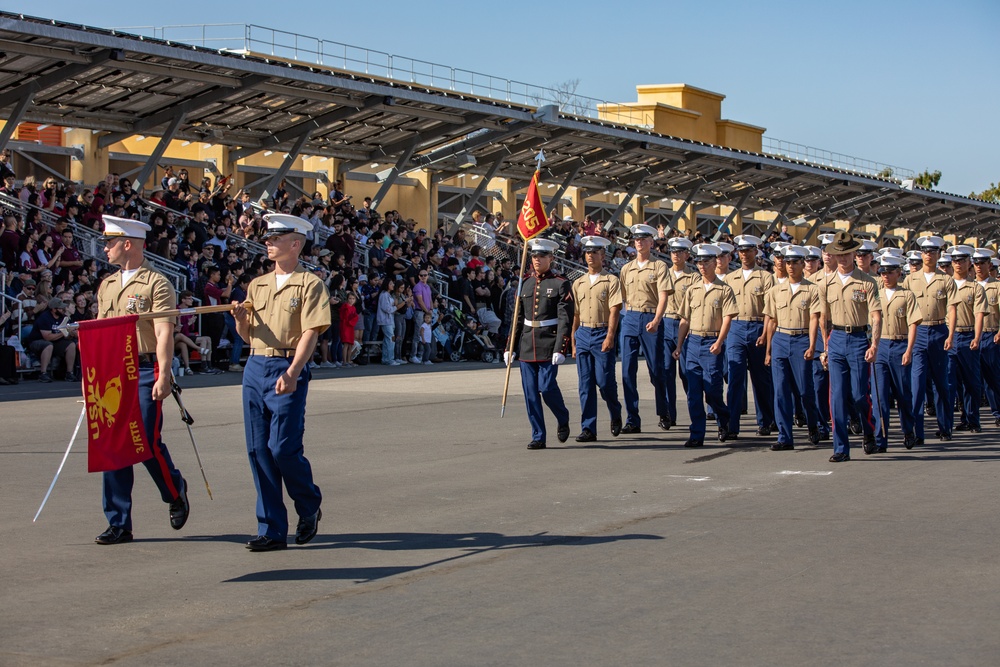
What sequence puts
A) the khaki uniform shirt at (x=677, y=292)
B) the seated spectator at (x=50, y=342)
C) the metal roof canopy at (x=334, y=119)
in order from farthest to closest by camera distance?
the metal roof canopy at (x=334, y=119)
the seated spectator at (x=50, y=342)
the khaki uniform shirt at (x=677, y=292)

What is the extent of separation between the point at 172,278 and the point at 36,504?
13.8 m

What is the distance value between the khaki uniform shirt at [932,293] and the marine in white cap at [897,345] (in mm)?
385

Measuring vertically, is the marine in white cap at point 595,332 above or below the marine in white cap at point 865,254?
below

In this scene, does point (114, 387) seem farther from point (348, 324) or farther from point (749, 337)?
point (348, 324)

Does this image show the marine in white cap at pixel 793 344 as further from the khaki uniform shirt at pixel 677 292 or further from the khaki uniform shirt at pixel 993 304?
the khaki uniform shirt at pixel 993 304

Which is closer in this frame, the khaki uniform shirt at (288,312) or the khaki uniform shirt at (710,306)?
the khaki uniform shirt at (288,312)

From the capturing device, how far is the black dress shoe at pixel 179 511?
803 cm

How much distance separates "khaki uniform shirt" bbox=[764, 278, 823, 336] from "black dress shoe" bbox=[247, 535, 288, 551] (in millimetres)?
6874

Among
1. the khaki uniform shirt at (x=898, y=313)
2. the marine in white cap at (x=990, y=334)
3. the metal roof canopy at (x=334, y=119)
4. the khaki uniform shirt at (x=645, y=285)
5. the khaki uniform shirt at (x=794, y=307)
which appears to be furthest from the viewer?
the metal roof canopy at (x=334, y=119)

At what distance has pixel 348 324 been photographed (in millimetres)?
24562

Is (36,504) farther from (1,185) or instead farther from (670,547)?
(1,185)

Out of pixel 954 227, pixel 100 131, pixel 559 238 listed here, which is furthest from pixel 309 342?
pixel 954 227

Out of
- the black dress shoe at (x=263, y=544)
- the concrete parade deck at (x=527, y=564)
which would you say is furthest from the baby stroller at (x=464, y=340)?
the black dress shoe at (x=263, y=544)

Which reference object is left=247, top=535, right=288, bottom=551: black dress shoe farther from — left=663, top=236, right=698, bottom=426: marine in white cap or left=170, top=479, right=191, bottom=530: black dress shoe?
left=663, top=236, right=698, bottom=426: marine in white cap
